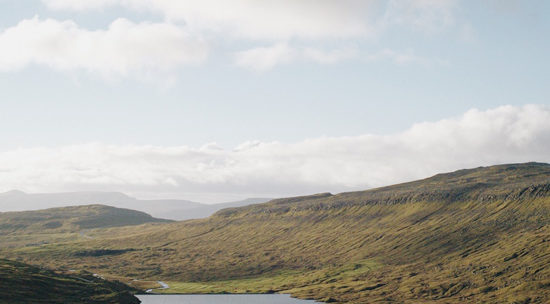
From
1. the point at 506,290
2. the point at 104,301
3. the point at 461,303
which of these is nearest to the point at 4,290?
the point at 104,301

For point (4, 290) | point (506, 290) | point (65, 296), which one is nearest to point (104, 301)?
point (65, 296)

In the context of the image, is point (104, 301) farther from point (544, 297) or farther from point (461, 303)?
point (544, 297)

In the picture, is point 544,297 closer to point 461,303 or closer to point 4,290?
point 461,303

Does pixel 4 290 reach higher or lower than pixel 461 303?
higher

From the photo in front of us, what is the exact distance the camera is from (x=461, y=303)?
19562 cm

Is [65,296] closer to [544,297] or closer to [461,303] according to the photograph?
[461,303]

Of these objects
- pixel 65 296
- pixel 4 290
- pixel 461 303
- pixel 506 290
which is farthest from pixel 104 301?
pixel 506 290

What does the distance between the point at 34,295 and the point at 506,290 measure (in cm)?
17228

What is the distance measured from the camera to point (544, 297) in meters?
184

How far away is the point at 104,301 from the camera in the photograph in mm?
195875

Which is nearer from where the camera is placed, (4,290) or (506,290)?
(4,290)

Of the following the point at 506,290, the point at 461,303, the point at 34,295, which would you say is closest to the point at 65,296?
the point at 34,295

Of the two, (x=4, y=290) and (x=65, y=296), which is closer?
(x=4, y=290)

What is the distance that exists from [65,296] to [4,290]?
22.0 metres
